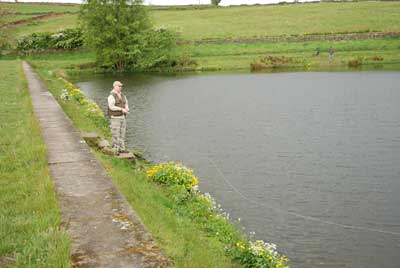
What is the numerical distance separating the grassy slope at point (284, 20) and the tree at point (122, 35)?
22.5ft

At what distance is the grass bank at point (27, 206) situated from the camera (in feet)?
20.3

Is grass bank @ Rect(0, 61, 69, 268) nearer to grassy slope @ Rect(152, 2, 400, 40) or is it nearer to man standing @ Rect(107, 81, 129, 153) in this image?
man standing @ Rect(107, 81, 129, 153)

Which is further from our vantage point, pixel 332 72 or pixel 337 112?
pixel 332 72

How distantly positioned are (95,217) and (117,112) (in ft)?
23.3

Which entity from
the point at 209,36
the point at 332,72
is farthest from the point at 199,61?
the point at 332,72

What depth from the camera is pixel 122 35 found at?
57812 mm

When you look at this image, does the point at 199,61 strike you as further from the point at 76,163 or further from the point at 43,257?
the point at 43,257

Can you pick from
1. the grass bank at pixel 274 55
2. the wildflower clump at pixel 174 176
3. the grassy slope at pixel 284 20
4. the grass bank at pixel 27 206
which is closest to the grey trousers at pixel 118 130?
the wildflower clump at pixel 174 176

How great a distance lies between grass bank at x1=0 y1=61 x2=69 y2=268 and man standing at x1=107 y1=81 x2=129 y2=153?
7.83 feet

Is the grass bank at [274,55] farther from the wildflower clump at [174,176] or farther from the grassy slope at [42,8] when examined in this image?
the grassy slope at [42,8]

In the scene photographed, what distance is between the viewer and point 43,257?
6.10 metres

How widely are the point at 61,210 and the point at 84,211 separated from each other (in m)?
0.42

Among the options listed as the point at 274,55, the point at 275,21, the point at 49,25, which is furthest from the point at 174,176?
the point at 49,25

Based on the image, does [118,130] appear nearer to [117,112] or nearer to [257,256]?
[117,112]
